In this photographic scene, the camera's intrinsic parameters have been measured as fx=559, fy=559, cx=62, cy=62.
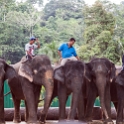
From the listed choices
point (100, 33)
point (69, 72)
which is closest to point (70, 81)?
point (69, 72)

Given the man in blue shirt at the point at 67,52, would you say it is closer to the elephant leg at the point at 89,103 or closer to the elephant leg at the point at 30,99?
the elephant leg at the point at 89,103

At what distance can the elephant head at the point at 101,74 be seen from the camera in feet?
45.6

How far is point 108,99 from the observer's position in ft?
46.4

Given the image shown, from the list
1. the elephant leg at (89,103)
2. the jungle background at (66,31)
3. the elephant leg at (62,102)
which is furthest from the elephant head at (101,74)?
the jungle background at (66,31)

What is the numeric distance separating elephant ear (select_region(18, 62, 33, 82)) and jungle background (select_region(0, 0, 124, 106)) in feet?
34.8

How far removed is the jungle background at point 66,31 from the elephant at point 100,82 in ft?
31.8

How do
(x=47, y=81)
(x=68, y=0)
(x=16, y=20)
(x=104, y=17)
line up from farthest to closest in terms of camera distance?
(x=68, y=0) → (x=16, y=20) → (x=104, y=17) → (x=47, y=81)

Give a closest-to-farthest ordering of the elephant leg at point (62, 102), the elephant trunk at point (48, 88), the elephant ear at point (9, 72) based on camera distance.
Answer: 1. the elephant trunk at point (48, 88)
2. the elephant leg at point (62, 102)
3. the elephant ear at point (9, 72)

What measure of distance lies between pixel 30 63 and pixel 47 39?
135 ft

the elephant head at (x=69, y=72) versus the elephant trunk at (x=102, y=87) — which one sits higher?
the elephant head at (x=69, y=72)

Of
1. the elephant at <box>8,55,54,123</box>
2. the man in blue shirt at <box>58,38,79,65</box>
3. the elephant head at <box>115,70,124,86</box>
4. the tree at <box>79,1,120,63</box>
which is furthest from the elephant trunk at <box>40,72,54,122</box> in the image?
the tree at <box>79,1,120,63</box>

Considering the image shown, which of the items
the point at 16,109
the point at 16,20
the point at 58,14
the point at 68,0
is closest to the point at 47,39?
the point at 16,20

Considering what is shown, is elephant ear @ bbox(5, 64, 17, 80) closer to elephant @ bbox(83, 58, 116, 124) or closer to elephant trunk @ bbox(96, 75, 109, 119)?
elephant @ bbox(83, 58, 116, 124)

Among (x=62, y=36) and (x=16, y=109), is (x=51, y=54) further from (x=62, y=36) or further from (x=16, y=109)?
(x=62, y=36)
